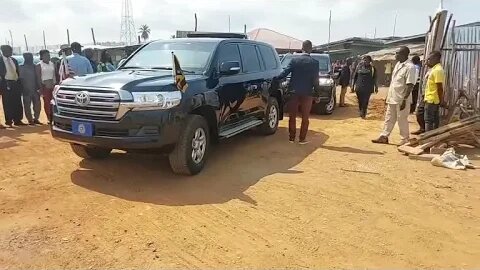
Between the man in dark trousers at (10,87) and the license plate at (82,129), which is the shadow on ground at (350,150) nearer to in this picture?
the license plate at (82,129)

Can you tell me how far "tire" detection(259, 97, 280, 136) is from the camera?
832cm

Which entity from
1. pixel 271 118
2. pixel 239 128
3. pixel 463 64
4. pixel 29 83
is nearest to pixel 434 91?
pixel 463 64

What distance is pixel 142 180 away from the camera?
5.37 meters

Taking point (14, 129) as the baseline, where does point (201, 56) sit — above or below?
above

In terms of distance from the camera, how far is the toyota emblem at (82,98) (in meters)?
4.93

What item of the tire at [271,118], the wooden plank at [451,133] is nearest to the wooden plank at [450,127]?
the wooden plank at [451,133]

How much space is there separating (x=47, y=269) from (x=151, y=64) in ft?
11.8

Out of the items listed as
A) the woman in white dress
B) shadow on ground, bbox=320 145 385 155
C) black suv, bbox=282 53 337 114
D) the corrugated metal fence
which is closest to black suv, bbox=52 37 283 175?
shadow on ground, bbox=320 145 385 155

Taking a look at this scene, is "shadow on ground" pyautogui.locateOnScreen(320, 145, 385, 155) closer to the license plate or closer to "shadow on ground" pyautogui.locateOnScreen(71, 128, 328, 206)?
"shadow on ground" pyautogui.locateOnScreen(71, 128, 328, 206)

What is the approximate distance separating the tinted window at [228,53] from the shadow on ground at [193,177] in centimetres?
153

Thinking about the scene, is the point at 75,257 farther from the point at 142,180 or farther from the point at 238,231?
the point at 142,180

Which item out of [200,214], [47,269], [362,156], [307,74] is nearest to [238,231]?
[200,214]

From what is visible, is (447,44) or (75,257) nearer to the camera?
(75,257)

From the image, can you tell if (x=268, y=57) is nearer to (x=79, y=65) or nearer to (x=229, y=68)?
(x=229, y=68)
